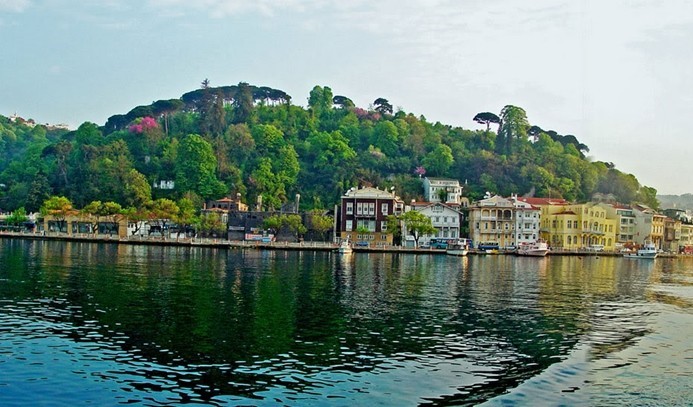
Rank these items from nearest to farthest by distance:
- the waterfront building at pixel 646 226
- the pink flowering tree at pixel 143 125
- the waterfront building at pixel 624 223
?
the waterfront building at pixel 624 223 < the waterfront building at pixel 646 226 < the pink flowering tree at pixel 143 125

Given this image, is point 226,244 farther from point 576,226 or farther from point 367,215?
point 576,226

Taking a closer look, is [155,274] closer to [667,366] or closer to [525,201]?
[667,366]

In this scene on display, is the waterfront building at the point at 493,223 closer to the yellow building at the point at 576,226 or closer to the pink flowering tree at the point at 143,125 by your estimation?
the yellow building at the point at 576,226

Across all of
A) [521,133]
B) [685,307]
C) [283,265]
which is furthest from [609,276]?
[521,133]

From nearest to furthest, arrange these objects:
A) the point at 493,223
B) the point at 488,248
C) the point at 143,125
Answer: the point at 488,248 → the point at 493,223 → the point at 143,125

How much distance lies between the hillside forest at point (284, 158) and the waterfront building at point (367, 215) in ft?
35.1

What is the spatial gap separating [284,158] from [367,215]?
2608cm

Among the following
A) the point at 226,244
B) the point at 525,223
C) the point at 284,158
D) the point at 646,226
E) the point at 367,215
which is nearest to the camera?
the point at 226,244

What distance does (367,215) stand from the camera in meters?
87.5

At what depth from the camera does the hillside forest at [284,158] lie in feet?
336

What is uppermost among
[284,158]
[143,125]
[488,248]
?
[143,125]

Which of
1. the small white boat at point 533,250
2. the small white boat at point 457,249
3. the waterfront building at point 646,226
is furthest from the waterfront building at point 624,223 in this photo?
the small white boat at point 457,249

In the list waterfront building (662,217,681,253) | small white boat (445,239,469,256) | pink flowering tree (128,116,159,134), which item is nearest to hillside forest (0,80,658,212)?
pink flowering tree (128,116,159,134)

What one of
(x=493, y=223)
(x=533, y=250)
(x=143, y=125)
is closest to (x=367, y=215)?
(x=493, y=223)
